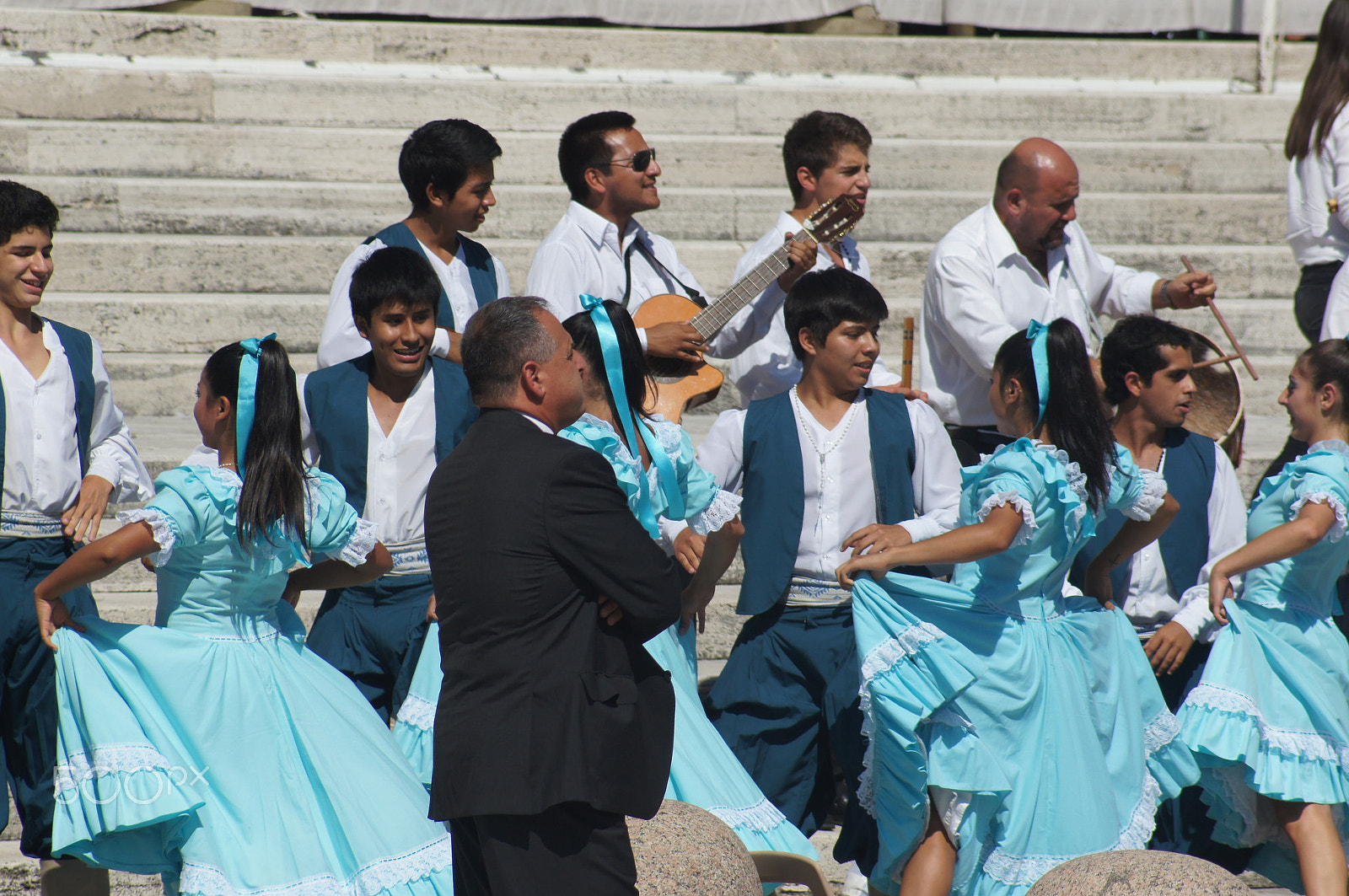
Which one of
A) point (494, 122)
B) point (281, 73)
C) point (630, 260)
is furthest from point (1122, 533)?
point (281, 73)

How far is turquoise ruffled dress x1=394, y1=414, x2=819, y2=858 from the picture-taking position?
376 centimetres

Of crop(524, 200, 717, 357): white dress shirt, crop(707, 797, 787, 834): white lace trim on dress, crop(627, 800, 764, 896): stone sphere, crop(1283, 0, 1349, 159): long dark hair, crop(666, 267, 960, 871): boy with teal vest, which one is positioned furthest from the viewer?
crop(1283, 0, 1349, 159): long dark hair

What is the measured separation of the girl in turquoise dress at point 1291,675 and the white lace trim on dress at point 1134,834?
22 centimetres

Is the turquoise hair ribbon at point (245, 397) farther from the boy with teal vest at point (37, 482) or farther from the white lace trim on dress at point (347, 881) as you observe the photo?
the white lace trim on dress at point (347, 881)

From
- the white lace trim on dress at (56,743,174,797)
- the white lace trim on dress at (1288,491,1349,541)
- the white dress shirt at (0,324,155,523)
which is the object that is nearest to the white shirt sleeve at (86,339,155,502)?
the white dress shirt at (0,324,155,523)

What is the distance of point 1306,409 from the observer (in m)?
4.52

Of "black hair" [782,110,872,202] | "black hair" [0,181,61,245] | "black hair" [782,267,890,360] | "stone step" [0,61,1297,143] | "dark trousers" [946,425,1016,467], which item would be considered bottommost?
"dark trousers" [946,425,1016,467]

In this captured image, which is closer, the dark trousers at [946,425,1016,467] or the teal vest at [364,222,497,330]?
the teal vest at [364,222,497,330]

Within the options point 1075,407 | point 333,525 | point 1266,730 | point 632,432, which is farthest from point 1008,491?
point 333,525

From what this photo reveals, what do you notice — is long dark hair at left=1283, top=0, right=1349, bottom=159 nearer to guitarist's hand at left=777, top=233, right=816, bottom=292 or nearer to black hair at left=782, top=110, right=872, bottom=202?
black hair at left=782, top=110, right=872, bottom=202

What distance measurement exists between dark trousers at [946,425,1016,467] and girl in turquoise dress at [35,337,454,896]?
2.34 meters

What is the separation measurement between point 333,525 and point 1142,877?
2.19 metres

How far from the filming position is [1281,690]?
171 inches

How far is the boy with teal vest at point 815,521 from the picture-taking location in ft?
13.7
